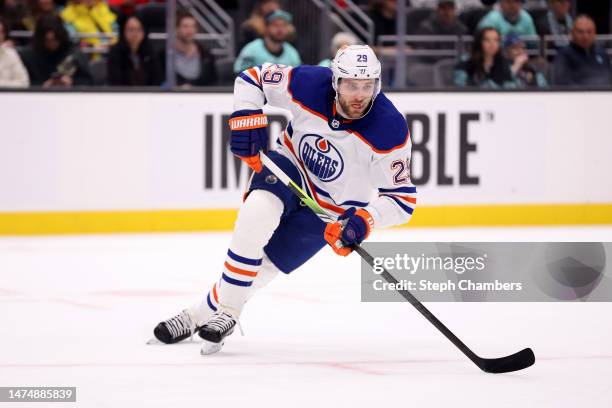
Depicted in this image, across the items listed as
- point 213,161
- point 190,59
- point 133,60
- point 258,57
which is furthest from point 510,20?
point 133,60

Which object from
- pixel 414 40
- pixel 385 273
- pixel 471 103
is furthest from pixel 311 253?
pixel 414 40

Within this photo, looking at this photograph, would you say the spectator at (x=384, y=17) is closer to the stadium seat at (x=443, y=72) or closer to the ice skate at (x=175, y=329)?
the stadium seat at (x=443, y=72)

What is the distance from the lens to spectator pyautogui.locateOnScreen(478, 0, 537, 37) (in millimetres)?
8984

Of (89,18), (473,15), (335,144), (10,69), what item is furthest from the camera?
(473,15)

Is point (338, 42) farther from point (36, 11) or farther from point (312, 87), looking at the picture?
point (312, 87)

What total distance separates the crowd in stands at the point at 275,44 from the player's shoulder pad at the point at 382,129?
12.6ft

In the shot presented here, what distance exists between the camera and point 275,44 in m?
8.22

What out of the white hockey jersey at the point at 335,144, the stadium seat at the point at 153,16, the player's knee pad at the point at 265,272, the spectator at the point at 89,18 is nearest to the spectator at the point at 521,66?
the stadium seat at the point at 153,16

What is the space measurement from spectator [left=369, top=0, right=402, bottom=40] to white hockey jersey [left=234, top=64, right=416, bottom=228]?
186 inches

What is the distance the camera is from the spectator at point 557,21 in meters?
9.05

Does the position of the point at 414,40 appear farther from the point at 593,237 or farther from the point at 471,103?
the point at 593,237

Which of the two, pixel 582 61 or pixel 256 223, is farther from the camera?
pixel 582 61

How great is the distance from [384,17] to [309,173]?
16.1 feet

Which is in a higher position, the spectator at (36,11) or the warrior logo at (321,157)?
the spectator at (36,11)
